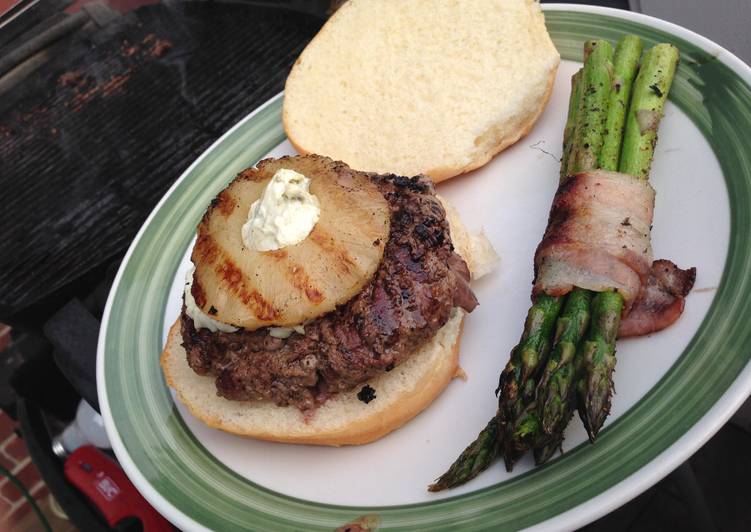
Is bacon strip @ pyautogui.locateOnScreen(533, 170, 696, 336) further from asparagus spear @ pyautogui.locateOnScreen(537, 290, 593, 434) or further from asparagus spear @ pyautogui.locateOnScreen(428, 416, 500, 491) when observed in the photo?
asparagus spear @ pyautogui.locateOnScreen(428, 416, 500, 491)

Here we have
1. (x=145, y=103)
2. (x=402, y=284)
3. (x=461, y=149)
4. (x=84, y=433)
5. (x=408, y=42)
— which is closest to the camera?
(x=402, y=284)

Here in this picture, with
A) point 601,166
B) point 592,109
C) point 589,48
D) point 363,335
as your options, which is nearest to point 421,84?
point 589,48

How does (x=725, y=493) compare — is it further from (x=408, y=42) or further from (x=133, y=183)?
(x=133, y=183)

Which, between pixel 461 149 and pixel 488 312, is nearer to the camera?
pixel 488 312

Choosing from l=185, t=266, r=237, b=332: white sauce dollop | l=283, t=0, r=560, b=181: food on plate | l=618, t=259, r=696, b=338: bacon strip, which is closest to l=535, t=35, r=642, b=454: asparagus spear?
l=618, t=259, r=696, b=338: bacon strip

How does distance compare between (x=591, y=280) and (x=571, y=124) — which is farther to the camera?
(x=571, y=124)

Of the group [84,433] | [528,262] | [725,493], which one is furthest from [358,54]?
[725,493]

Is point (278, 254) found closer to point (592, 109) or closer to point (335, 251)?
point (335, 251)

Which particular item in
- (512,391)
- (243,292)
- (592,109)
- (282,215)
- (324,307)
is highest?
(282,215)
